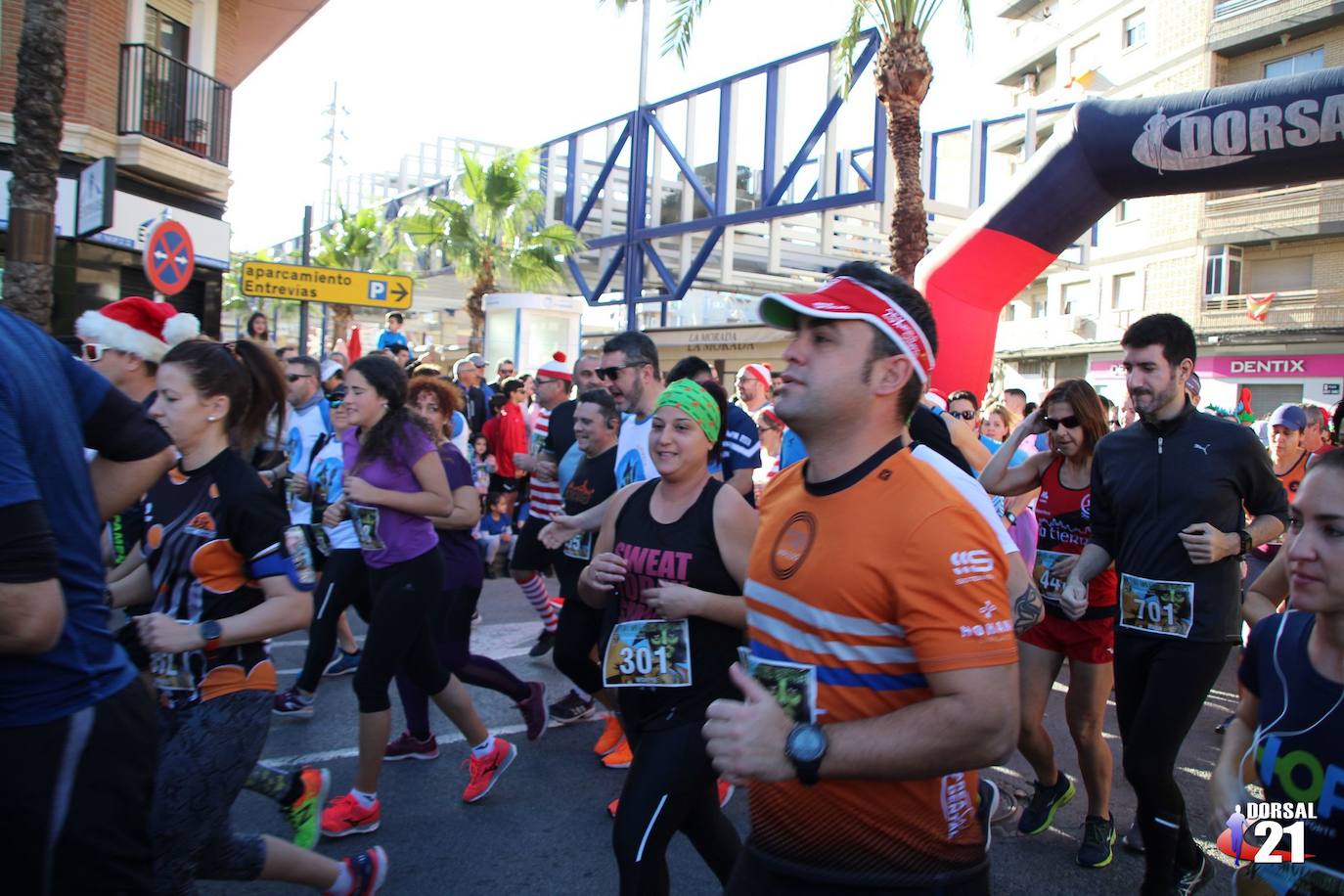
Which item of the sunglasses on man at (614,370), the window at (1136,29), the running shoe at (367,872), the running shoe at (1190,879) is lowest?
the running shoe at (367,872)

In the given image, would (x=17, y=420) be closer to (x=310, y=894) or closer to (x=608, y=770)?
(x=310, y=894)

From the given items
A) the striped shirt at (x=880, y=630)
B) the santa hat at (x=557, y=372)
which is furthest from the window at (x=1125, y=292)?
the striped shirt at (x=880, y=630)

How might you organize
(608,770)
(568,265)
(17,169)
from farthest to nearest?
1. (568,265)
2. (17,169)
3. (608,770)

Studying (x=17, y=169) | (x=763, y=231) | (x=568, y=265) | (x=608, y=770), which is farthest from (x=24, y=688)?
(x=763, y=231)

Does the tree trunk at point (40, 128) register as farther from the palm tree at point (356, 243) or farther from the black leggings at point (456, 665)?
the palm tree at point (356, 243)

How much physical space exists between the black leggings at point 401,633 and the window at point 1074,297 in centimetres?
3485

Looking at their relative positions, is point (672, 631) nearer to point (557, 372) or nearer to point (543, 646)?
point (543, 646)

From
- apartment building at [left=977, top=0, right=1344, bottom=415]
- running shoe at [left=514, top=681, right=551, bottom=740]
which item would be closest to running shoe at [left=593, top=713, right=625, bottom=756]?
running shoe at [left=514, top=681, right=551, bottom=740]

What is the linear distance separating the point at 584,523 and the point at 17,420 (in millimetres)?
2745

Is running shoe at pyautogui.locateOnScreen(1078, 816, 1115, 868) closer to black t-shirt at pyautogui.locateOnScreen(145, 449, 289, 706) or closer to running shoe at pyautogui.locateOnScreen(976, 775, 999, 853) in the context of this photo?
running shoe at pyautogui.locateOnScreen(976, 775, 999, 853)

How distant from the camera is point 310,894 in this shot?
3.75 m

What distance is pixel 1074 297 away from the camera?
117ft

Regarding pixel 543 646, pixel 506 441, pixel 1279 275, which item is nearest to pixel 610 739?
pixel 543 646

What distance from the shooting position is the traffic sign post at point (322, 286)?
1267cm
